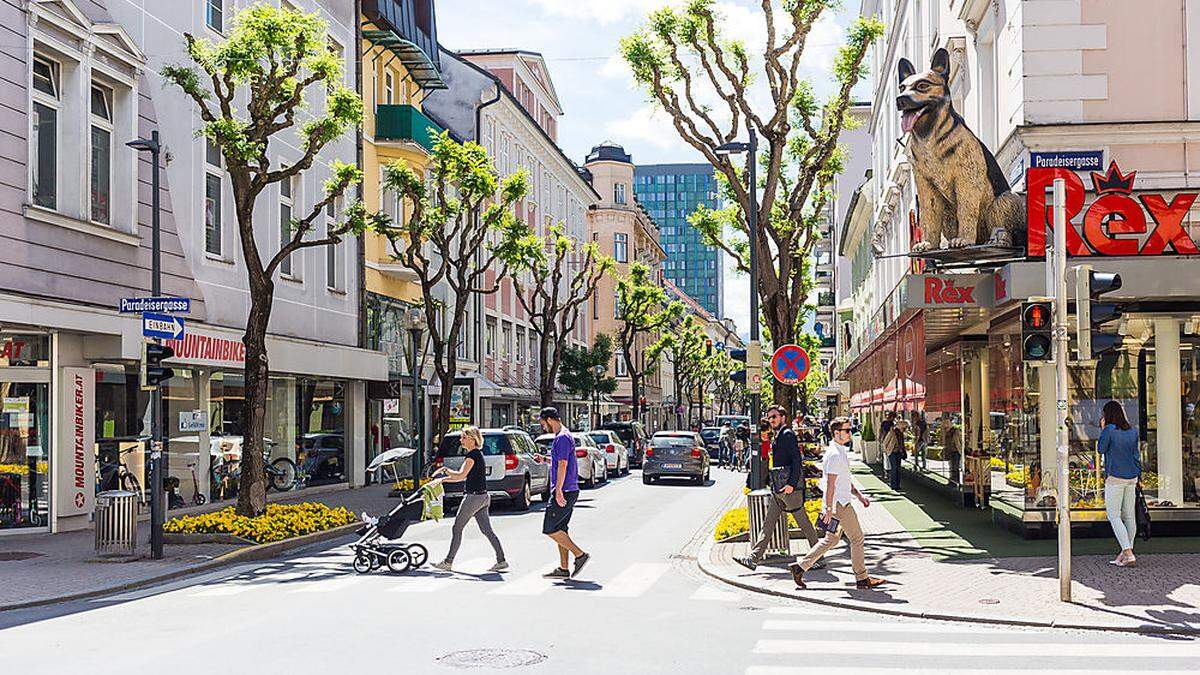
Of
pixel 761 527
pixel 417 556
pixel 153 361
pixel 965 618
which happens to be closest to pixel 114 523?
pixel 153 361

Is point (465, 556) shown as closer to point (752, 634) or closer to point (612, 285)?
point (752, 634)

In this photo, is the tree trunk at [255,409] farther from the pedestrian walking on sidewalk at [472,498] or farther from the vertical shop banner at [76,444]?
the pedestrian walking on sidewalk at [472,498]

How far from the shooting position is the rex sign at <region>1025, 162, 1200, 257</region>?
15.9 meters

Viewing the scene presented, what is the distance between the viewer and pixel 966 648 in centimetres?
993

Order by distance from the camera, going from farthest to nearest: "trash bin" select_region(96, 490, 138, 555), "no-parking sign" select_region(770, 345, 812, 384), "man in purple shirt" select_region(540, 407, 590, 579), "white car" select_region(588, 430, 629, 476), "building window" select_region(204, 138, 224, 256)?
"white car" select_region(588, 430, 629, 476) → "building window" select_region(204, 138, 224, 256) → "no-parking sign" select_region(770, 345, 812, 384) → "trash bin" select_region(96, 490, 138, 555) → "man in purple shirt" select_region(540, 407, 590, 579)

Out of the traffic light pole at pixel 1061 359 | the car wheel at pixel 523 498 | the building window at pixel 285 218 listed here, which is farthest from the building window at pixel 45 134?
the traffic light pole at pixel 1061 359

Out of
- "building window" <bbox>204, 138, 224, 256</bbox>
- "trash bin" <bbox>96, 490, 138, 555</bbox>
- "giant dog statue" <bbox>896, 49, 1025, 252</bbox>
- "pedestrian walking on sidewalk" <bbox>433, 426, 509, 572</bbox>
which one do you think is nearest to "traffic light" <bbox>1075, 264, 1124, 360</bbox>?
"giant dog statue" <bbox>896, 49, 1025, 252</bbox>

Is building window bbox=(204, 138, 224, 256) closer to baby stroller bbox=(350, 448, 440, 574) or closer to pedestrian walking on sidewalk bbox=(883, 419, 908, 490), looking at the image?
baby stroller bbox=(350, 448, 440, 574)

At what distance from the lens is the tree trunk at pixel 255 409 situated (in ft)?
61.2

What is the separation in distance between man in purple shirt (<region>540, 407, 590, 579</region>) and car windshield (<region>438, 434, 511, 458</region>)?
10.1 metres

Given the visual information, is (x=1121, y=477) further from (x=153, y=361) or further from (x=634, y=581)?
(x=153, y=361)

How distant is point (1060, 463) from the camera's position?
1186 centimetres

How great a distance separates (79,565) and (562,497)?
6.20 metres

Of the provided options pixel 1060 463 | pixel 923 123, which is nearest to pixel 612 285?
pixel 923 123
